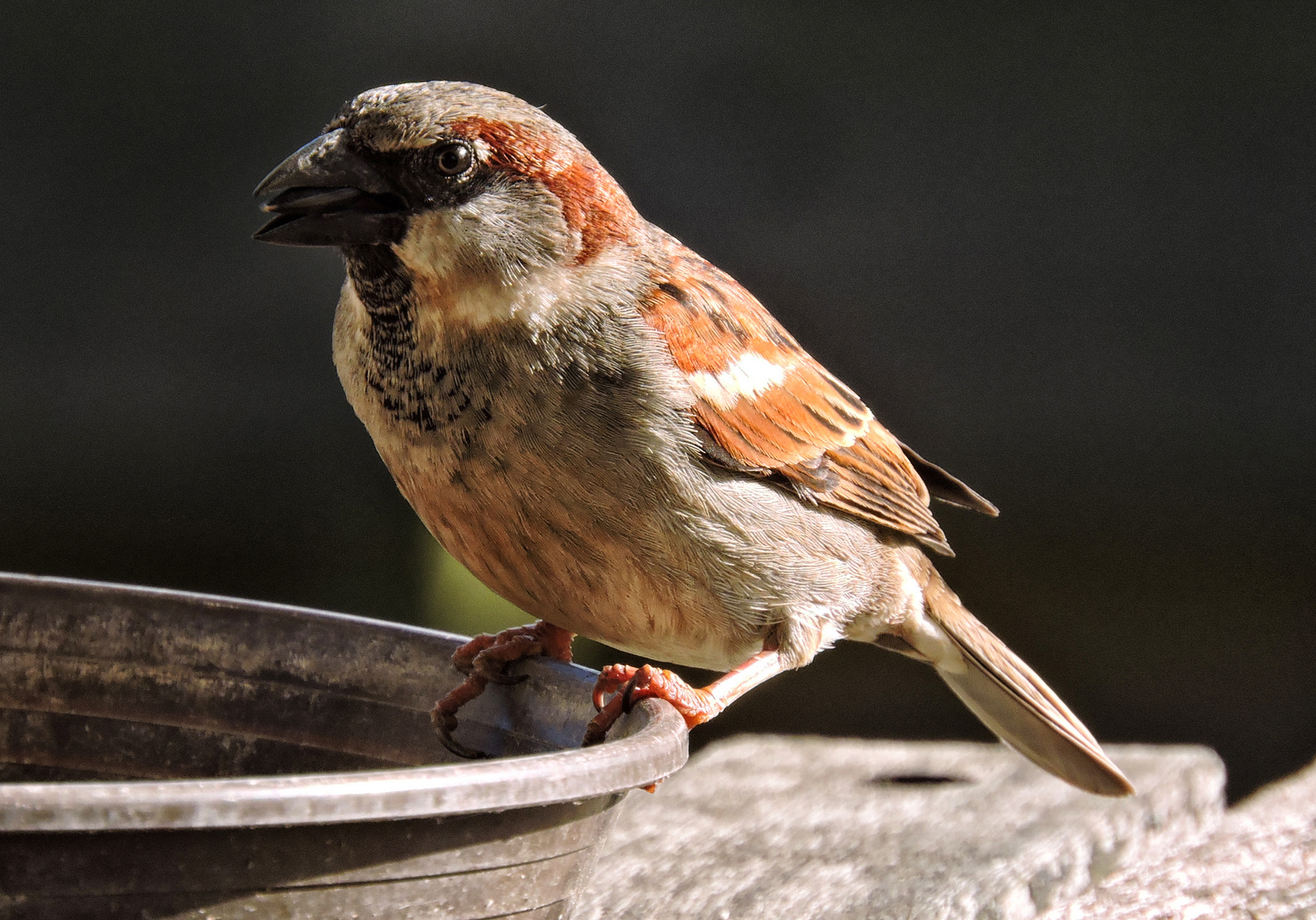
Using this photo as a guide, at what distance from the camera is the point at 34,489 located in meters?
3.75

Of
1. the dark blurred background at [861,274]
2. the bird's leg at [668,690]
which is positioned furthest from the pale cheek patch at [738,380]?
the dark blurred background at [861,274]

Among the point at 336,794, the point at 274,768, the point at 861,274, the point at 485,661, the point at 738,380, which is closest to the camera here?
the point at 336,794

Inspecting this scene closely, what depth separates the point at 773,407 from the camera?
184cm

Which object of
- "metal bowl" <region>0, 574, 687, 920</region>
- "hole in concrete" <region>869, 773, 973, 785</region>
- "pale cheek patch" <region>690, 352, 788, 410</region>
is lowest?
"hole in concrete" <region>869, 773, 973, 785</region>

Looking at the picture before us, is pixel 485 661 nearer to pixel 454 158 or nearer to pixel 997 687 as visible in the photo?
pixel 454 158

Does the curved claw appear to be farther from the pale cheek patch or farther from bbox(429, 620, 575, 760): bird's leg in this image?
the pale cheek patch

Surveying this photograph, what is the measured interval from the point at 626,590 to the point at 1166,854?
658mm

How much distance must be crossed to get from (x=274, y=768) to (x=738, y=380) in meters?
0.74


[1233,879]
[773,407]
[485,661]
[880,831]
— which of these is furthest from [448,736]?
[1233,879]

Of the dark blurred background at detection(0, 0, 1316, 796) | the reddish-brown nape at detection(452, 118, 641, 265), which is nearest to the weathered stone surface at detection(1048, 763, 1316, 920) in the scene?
the reddish-brown nape at detection(452, 118, 641, 265)

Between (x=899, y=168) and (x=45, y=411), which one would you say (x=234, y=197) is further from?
(x=899, y=168)

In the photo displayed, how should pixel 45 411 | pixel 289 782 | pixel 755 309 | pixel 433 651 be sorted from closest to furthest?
pixel 289 782
pixel 433 651
pixel 755 309
pixel 45 411

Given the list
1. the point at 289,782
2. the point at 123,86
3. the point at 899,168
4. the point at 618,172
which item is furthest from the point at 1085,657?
the point at 289,782

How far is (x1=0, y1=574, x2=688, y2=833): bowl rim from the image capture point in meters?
0.76
